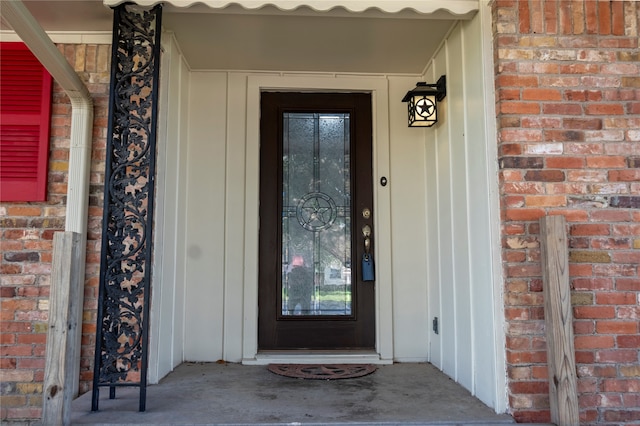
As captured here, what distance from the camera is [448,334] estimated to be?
2.79 meters

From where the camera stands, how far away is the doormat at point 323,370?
8.96 ft

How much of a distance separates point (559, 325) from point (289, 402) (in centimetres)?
130

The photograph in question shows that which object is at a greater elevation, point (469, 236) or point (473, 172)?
point (473, 172)

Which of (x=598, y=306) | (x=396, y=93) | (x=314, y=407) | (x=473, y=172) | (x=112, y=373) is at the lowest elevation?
(x=314, y=407)

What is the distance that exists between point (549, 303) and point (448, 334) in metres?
0.92

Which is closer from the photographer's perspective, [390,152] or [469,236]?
[469,236]

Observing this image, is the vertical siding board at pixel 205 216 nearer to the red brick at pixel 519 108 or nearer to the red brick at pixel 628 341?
the red brick at pixel 519 108

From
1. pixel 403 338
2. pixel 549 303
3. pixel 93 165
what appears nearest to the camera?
pixel 549 303

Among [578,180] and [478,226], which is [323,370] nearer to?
[478,226]

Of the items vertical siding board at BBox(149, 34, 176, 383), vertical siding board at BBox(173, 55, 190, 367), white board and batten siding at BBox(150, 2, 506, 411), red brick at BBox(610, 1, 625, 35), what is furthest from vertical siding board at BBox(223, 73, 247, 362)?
red brick at BBox(610, 1, 625, 35)

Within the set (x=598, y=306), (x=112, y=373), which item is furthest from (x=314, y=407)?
(x=598, y=306)

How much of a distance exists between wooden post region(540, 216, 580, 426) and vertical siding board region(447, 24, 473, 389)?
518 millimetres

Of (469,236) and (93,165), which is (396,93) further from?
(93,165)

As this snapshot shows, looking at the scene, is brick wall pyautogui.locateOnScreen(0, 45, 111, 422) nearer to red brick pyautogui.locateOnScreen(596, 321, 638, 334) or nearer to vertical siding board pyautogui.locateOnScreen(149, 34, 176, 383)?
vertical siding board pyautogui.locateOnScreen(149, 34, 176, 383)
